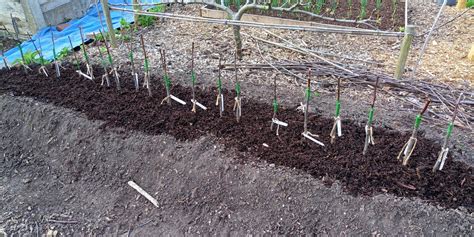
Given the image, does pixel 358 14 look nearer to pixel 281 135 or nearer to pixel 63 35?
pixel 281 135

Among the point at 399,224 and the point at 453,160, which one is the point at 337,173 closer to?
A: the point at 399,224

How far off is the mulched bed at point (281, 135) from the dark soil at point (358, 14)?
256 centimetres

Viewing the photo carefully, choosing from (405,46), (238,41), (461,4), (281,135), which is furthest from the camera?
(461,4)

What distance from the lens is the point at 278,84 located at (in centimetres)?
365

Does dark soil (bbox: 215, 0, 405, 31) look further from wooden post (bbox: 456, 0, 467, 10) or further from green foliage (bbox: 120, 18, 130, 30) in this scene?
green foliage (bbox: 120, 18, 130, 30)

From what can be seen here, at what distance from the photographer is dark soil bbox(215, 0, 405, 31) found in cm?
505

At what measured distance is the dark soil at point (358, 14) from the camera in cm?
505

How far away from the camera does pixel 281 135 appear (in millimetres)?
2730

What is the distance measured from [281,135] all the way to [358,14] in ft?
11.4

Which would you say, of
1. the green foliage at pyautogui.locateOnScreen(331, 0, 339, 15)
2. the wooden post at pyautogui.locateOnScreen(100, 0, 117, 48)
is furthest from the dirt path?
the green foliage at pyautogui.locateOnScreen(331, 0, 339, 15)

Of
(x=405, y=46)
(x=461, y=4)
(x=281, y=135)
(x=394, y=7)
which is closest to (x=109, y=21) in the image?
(x=281, y=135)

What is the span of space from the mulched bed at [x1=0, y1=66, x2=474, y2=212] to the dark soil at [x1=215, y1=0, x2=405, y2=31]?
A: 8.39 ft

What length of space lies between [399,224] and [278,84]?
1.89 m

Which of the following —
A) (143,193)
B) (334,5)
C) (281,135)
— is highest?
(334,5)
